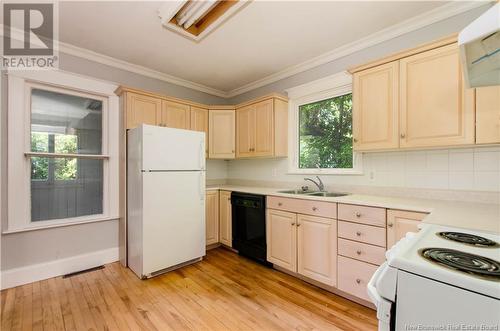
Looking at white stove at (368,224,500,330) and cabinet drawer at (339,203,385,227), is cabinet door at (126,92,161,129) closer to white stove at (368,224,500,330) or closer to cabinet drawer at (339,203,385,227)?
cabinet drawer at (339,203,385,227)

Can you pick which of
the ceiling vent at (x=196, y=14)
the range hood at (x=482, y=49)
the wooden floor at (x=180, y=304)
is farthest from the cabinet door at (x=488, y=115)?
the ceiling vent at (x=196, y=14)

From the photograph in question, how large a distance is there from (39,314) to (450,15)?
4.26 meters

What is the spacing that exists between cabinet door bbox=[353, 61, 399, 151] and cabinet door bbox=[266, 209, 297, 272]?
104 cm

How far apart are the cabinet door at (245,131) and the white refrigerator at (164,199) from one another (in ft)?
2.64

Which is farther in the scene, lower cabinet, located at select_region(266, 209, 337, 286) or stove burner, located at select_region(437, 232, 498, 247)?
lower cabinet, located at select_region(266, 209, 337, 286)

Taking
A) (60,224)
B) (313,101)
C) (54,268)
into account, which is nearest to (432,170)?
(313,101)

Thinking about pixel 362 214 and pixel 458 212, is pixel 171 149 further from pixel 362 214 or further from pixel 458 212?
pixel 458 212

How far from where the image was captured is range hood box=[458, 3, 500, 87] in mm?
861

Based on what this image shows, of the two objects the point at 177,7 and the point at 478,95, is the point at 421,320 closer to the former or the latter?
the point at 478,95

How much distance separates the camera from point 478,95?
1620mm

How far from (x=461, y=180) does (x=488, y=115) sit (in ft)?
1.90

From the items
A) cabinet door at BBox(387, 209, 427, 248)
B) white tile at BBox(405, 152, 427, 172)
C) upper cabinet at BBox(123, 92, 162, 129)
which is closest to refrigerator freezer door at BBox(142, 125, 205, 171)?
upper cabinet at BBox(123, 92, 162, 129)

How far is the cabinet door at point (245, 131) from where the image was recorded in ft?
11.1

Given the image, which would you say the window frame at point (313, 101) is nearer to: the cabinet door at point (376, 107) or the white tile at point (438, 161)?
the cabinet door at point (376, 107)
